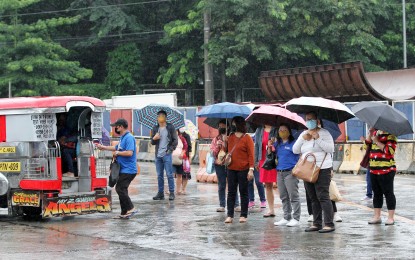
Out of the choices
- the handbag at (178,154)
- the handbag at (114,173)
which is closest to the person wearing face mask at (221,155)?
the handbag at (114,173)

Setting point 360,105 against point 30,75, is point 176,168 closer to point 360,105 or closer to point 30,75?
point 360,105

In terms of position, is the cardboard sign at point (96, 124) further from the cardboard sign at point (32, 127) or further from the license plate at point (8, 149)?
the license plate at point (8, 149)

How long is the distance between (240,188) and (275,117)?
1295 mm

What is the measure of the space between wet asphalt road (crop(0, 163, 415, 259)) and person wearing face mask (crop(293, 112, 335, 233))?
276mm

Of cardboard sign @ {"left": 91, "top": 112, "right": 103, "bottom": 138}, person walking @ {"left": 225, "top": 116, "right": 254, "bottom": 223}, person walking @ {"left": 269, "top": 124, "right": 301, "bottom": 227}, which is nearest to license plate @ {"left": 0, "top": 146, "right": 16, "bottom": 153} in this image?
cardboard sign @ {"left": 91, "top": 112, "right": 103, "bottom": 138}

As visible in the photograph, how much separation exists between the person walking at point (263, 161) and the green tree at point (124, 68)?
37221mm

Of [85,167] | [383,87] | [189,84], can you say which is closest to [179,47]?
[189,84]

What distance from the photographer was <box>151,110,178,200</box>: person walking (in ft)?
61.6

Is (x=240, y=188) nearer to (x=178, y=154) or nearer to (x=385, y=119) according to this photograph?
(x=385, y=119)

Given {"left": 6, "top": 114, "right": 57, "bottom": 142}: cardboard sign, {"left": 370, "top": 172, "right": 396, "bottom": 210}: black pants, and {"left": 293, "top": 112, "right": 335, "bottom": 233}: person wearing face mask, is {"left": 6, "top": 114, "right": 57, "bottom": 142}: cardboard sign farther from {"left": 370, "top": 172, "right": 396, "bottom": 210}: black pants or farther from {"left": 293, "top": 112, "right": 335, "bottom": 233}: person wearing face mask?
{"left": 370, "top": 172, "right": 396, "bottom": 210}: black pants

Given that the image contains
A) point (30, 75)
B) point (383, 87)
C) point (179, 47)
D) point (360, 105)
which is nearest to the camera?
point (360, 105)

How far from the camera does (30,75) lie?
47375 millimetres

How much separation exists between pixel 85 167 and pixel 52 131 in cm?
113

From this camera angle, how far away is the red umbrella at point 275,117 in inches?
556
